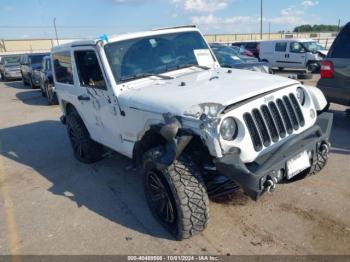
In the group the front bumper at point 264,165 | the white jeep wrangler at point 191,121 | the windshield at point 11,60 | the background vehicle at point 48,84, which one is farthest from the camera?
the windshield at point 11,60

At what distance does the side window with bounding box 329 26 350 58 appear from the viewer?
595 cm

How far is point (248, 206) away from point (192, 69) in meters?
1.96

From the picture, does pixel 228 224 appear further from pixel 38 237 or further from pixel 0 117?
pixel 0 117

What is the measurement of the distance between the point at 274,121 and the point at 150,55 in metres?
1.89

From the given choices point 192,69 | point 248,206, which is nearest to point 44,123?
point 192,69

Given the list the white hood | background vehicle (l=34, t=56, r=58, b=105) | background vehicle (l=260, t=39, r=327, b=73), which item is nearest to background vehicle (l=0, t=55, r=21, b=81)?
background vehicle (l=34, t=56, r=58, b=105)

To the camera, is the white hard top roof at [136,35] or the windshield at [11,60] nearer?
the white hard top roof at [136,35]

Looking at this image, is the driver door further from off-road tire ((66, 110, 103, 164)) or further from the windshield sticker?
the windshield sticker

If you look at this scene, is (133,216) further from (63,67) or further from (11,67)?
(11,67)

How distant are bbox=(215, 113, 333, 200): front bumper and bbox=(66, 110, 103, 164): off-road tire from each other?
313 cm

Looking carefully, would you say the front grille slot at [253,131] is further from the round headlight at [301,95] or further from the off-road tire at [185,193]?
the round headlight at [301,95]

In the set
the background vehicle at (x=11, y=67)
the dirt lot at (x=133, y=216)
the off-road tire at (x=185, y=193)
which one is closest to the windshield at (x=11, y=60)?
the background vehicle at (x=11, y=67)

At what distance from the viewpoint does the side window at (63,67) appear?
5.30m

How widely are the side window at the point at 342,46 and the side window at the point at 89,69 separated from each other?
4.25m
